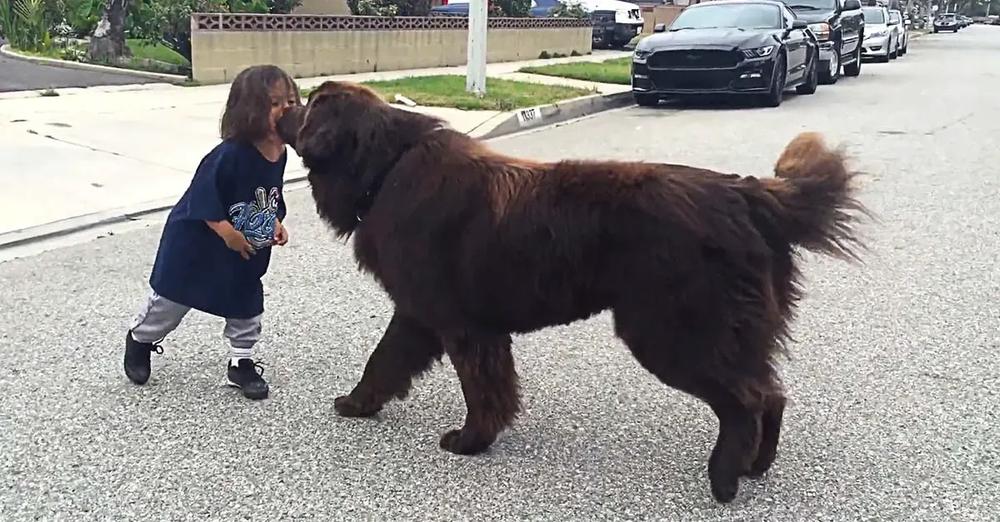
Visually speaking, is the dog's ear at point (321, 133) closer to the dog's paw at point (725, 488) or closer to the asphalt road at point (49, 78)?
the dog's paw at point (725, 488)

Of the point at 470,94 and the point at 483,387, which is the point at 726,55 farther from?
the point at 483,387

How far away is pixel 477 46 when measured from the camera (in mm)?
14398

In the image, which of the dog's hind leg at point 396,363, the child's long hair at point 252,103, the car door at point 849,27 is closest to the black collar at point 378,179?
the dog's hind leg at point 396,363

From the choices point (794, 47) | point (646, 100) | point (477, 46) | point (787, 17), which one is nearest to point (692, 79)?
point (646, 100)

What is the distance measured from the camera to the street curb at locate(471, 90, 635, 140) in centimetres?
1270

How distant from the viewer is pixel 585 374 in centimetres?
479

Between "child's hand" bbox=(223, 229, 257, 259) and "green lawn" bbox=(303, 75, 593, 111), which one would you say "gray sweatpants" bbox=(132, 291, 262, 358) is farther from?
"green lawn" bbox=(303, 75, 593, 111)

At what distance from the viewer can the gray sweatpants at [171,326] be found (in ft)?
14.5

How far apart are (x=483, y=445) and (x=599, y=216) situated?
1.09 meters

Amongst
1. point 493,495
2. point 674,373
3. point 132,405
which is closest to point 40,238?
point 132,405

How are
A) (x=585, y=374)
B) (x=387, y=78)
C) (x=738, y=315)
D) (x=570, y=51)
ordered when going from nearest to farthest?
(x=738, y=315)
(x=585, y=374)
(x=387, y=78)
(x=570, y=51)

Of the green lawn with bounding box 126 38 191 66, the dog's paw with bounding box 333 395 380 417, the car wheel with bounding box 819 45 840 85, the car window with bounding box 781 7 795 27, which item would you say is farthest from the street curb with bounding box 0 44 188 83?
the car wheel with bounding box 819 45 840 85

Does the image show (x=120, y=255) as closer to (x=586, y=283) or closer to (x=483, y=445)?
(x=483, y=445)

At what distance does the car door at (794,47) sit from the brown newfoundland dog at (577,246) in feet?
42.2
